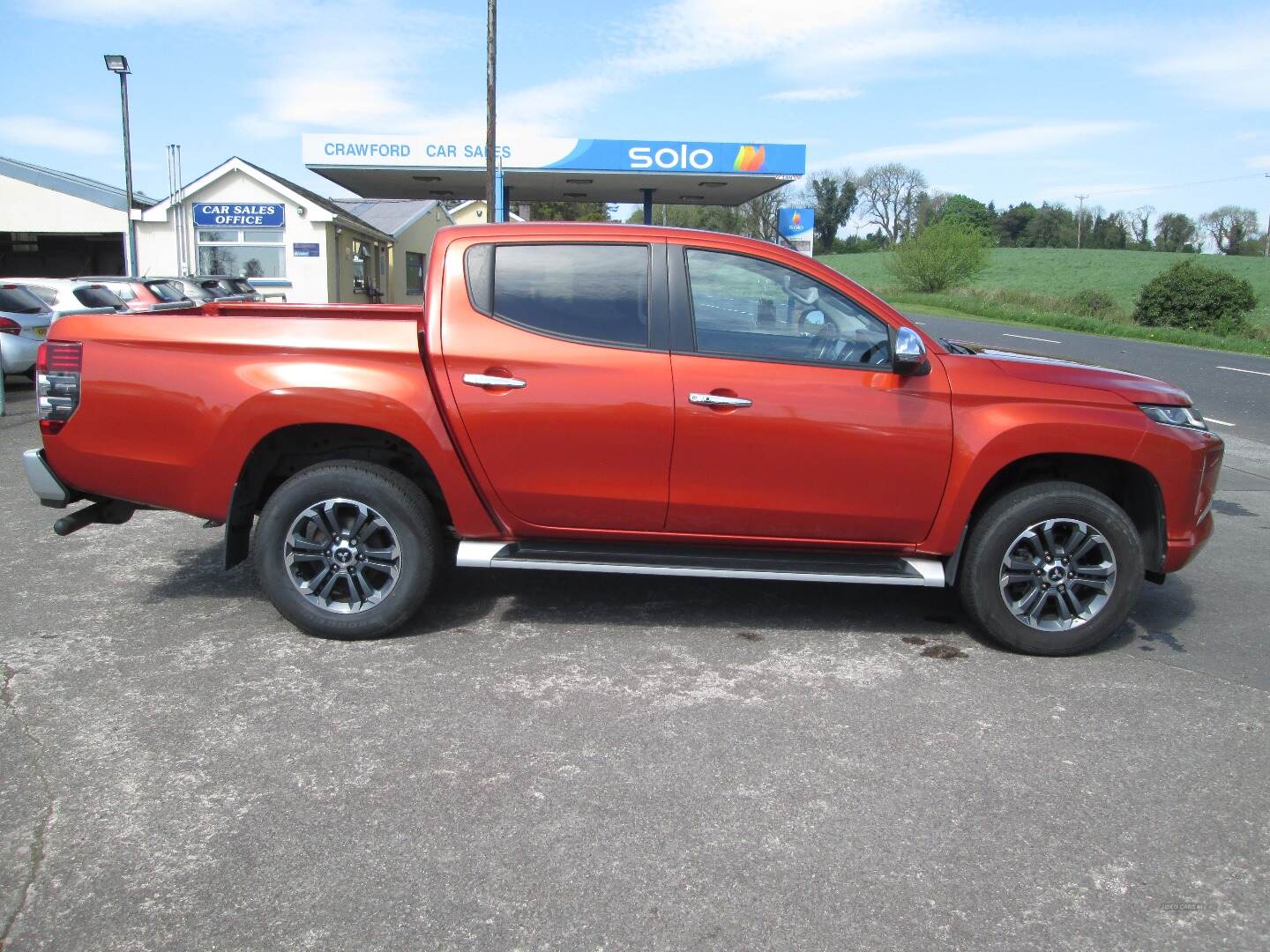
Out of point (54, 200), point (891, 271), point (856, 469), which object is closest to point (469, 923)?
point (856, 469)

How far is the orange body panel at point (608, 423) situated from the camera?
183 inches

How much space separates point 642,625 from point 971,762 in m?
1.85

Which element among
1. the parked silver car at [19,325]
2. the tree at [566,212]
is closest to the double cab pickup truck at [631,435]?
the parked silver car at [19,325]

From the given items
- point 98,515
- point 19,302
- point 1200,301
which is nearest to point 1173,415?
point 98,515

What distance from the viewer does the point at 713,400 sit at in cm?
461

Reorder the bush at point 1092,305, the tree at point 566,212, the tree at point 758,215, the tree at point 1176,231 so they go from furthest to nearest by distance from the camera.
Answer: the tree at point 1176,231 < the tree at point 566,212 < the tree at point 758,215 < the bush at point 1092,305

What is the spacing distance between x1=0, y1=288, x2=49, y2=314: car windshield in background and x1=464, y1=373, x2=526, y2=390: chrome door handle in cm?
1263

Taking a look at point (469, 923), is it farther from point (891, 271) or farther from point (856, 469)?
point (891, 271)

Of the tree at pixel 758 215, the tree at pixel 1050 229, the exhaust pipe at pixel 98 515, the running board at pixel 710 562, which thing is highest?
the tree at pixel 1050 229

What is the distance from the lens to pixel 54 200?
32.9 m

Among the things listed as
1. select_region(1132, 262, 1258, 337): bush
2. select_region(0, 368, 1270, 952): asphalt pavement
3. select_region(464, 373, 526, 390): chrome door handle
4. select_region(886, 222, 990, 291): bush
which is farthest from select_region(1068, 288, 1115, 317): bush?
select_region(464, 373, 526, 390): chrome door handle

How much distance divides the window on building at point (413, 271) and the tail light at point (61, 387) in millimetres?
41669

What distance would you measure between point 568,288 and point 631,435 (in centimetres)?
77

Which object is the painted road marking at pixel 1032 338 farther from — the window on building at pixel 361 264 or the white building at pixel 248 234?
the window on building at pixel 361 264
